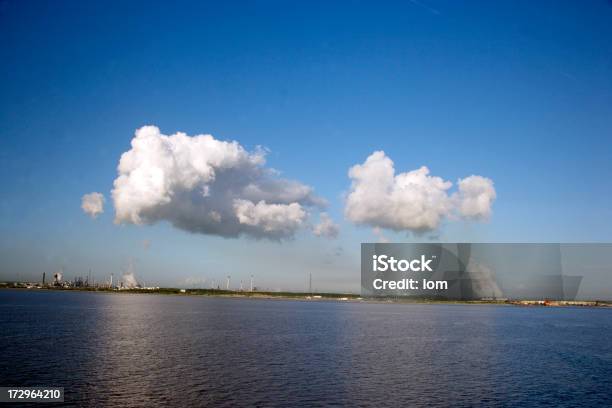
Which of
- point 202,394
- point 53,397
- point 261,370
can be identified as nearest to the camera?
point 53,397

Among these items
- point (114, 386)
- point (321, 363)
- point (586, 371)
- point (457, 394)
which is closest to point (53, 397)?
point (114, 386)

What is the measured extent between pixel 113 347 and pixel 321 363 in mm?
36804

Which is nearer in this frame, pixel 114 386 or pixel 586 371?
pixel 114 386

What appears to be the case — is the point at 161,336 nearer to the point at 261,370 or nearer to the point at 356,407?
the point at 261,370

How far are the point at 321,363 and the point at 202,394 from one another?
2508 cm

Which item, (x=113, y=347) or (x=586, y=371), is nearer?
(x=586, y=371)

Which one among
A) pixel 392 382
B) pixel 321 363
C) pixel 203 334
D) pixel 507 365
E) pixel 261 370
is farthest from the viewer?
pixel 203 334

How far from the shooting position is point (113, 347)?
77.9 meters

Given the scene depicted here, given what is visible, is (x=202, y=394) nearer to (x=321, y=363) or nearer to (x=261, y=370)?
(x=261, y=370)

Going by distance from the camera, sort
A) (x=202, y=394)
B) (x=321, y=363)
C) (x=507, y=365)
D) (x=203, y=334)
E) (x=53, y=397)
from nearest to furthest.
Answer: (x=53, y=397), (x=202, y=394), (x=321, y=363), (x=507, y=365), (x=203, y=334)

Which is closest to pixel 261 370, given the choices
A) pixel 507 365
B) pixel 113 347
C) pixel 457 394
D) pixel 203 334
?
pixel 457 394

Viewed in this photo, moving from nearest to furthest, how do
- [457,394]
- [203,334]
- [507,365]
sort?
[457,394] < [507,365] < [203,334]

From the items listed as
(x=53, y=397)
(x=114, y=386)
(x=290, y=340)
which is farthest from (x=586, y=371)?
(x=53, y=397)

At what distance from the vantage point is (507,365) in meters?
72.1
